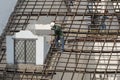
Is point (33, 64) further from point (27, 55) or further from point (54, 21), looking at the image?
point (54, 21)

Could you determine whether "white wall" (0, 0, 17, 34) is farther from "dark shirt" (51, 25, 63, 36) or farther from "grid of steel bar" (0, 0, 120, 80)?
"dark shirt" (51, 25, 63, 36)

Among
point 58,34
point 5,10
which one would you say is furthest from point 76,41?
point 5,10

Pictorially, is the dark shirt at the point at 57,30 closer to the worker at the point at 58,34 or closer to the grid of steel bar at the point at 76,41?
the worker at the point at 58,34

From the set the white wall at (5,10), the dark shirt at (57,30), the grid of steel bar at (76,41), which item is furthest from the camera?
the white wall at (5,10)

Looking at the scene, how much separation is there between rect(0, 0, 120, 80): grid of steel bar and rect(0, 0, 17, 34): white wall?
13cm

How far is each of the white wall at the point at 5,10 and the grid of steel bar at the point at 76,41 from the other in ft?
0.44

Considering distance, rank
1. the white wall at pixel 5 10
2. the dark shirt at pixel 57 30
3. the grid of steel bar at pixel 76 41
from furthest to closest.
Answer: the white wall at pixel 5 10 → the dark shirt at pixel 57 30 → the grid of steel bar at pixel 76 41

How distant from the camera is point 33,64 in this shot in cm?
820

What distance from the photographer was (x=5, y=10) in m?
9.16

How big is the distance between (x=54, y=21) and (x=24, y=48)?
1.67m

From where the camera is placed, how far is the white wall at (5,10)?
8.93 meters

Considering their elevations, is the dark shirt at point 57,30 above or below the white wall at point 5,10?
below

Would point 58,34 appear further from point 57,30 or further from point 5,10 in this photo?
point 5,10

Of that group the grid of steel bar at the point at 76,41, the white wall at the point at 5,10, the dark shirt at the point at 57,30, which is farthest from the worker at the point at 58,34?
the white wall at the point at 5,10
